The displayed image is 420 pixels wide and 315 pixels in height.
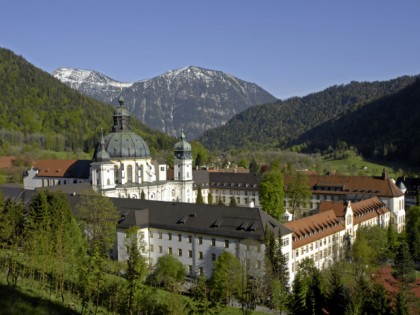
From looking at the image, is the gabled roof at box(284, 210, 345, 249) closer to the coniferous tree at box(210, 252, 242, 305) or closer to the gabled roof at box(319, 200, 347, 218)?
the gabled roof at box(319, 200, 347, 218)

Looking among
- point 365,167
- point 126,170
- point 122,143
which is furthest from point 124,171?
point 365,167

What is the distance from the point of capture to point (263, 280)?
Answer: 47.7m

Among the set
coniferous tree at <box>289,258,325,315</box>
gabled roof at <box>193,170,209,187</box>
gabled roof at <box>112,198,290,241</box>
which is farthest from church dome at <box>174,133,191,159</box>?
coniferous tree at <box>289,258,325,315</box>

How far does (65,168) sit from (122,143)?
19822 mm

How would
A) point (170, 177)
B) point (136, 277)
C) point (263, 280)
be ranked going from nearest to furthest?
point (136, 277) < point (263, 280) < point (170, 177)

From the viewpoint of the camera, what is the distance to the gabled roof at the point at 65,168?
99956mm

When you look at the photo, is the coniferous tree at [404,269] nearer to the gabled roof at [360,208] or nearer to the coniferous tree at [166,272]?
the gabled roof at [360,208]

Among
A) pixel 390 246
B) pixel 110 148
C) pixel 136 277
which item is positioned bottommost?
pixel 390 246

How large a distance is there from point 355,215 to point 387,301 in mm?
35947

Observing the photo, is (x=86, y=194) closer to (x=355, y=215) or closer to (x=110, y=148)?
(x=110, y=148)

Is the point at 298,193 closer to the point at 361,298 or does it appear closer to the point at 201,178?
the point at 201,178

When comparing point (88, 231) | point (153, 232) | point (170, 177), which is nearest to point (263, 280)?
point (153, 232)

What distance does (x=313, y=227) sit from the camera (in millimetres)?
60875

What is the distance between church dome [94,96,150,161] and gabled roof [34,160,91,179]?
30.1ft
